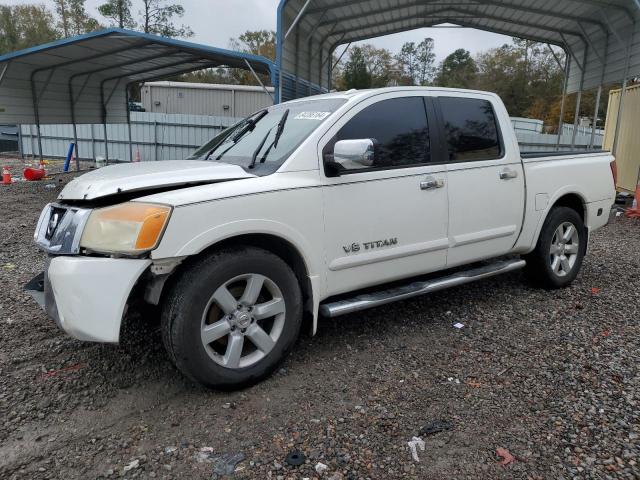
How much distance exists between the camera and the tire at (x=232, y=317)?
2.73 m

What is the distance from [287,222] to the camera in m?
3.07

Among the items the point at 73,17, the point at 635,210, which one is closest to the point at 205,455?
the point at 635,210

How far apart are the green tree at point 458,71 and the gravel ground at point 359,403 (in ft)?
106

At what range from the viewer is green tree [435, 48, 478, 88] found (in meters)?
46.3

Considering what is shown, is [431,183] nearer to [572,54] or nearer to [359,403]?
[359,403]

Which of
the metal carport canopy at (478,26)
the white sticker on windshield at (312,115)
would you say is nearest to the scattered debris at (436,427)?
the white sticker on windshield at (312,115)

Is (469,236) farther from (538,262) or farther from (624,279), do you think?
(624,279)

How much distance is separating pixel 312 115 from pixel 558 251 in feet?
9.81

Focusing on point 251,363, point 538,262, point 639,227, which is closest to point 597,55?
point 639,227

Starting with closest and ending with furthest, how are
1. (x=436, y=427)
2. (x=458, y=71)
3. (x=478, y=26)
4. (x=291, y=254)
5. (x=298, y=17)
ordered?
1. (x=436, y=427)
2. (x=291, y=254)
3. (x=298, y=17)
4. (x=478, y=26)
5. (x=458, y=71)

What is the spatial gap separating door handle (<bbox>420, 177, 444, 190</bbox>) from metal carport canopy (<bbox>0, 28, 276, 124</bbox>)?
27.5 ft

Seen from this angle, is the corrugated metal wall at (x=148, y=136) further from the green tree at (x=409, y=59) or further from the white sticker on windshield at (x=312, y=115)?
the green tree at (x=409, y=59)

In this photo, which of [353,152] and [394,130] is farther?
[394,130]

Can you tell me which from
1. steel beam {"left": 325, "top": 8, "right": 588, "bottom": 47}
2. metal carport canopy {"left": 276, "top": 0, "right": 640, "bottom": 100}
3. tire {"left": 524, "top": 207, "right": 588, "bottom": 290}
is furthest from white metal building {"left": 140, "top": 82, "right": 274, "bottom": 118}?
tire {"left": 524, "top": 207, "right": 588, "bottom": 290}
